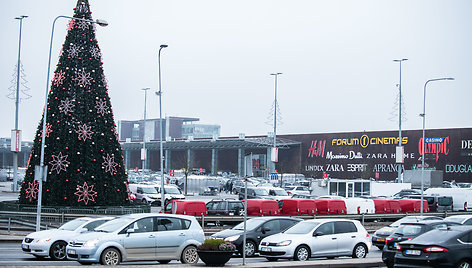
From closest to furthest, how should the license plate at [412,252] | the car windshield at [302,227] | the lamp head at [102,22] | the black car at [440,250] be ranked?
the black car at [440,250]
the license plate at [412,252]
the car windshield at [302,227]
the lamp head at [102,22]

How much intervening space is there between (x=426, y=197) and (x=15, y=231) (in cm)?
3078

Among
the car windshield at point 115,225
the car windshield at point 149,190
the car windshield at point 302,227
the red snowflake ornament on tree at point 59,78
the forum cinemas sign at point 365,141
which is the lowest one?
the car windshield at point 149,190

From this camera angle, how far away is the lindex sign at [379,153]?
8956cm

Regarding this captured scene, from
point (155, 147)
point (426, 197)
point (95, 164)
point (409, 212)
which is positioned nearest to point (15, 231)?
point (95, 164)

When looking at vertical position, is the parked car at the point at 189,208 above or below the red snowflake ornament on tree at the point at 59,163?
below

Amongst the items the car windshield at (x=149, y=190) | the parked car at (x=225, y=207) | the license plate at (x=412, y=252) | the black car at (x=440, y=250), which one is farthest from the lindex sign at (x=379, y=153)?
the license plate at (x=412, y=252)

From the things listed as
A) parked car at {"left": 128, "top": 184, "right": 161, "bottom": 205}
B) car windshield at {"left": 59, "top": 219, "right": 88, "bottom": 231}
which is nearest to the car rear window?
parked car at {"left": 128, "top": 184, "right": 161, "bottom": 205}

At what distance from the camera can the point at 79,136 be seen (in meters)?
34.8

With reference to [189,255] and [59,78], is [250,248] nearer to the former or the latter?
[189,255]

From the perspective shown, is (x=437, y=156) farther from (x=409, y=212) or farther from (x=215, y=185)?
(x=409, y=212)

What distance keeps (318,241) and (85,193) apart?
16216 millimetres

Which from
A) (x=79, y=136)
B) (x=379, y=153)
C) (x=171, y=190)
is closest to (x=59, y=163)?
(x=79, y=136)

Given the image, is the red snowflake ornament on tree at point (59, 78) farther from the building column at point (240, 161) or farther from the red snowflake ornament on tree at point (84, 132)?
the building column at point (240, 161)

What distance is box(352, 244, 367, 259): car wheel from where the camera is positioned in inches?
913
